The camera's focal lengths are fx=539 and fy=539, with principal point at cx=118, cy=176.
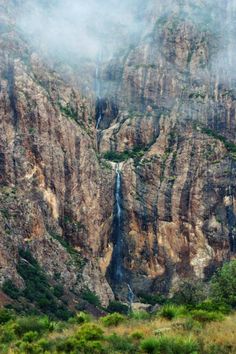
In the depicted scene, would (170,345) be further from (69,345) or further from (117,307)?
(117,307)

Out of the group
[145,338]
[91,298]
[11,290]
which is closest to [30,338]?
[145,338]

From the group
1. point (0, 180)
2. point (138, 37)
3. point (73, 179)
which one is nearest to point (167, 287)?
point (73, 179)

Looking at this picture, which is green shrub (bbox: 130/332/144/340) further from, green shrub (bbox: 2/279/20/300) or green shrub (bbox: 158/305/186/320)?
green shrub (bbox: 2/279/20/300)

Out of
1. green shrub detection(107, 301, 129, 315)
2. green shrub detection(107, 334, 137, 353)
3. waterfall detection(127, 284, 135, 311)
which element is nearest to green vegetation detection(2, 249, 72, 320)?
green shrub detection(107, 301, 129, 315)

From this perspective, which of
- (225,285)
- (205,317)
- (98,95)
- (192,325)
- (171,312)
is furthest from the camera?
(98,95)

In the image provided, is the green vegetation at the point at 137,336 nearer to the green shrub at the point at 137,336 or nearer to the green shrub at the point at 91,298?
the green shrub at the point at 137,336

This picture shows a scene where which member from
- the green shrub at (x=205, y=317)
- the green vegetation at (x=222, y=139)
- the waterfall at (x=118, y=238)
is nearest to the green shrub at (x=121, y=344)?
the green shrub at (x=205, y=317)
